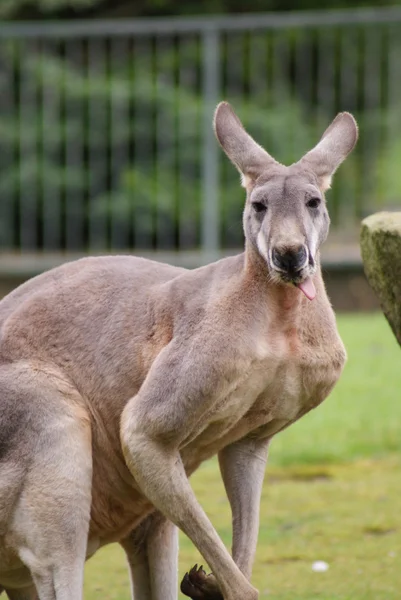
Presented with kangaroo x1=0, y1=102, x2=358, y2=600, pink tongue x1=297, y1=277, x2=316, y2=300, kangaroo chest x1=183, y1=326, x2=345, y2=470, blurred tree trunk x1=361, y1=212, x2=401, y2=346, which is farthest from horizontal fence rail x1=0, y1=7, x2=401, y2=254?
pink tongue x1=297, y1=277, x2=316, y2=300

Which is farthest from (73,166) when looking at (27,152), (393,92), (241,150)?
(241,150)

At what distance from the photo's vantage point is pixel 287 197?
3.91 m

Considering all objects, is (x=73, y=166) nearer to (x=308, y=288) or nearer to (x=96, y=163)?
(x=96, y=163)

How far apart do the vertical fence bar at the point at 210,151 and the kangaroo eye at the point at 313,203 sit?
7.66 m

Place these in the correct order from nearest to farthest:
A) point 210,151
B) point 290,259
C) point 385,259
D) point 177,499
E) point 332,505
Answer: point 290,259 < point 177,499 < point 385,259 < point 332,505 < point 210,151

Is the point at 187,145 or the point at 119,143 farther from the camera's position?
the point at 119,143

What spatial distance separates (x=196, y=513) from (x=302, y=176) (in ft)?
3.48

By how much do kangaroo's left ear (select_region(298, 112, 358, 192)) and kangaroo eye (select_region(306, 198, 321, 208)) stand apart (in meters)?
0.11

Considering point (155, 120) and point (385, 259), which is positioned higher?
point (155, 120)

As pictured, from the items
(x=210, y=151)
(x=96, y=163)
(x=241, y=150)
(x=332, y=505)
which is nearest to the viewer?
(x=241, y=150)

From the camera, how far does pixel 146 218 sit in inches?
471

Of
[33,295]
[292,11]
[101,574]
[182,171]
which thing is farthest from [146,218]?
[33,295]

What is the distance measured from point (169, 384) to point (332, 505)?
2.61 meters

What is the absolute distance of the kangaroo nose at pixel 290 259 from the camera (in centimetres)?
375
